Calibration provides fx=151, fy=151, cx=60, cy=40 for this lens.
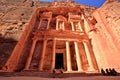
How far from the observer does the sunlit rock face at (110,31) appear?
16.7 feet

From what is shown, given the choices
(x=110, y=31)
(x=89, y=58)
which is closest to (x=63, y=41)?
(x=89, y=58)

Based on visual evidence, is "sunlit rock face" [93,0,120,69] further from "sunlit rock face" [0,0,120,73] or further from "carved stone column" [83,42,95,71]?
"carved stone column" [83,42,95,71]

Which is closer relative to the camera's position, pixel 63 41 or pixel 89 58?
pixel 89 58

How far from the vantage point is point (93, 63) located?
572 cm

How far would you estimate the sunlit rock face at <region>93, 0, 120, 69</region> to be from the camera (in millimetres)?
5086

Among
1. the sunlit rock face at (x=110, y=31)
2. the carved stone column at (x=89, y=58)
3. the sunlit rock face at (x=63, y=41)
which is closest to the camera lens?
the sunlit rock face at (x=63, y=41)

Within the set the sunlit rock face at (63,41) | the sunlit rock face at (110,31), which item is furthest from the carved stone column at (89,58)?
the sunlit rock face at (110,31)

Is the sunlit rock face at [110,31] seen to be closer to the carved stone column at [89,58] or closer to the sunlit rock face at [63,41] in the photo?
the sunlit rock face at [63,41]

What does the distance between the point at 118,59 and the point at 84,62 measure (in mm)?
1529

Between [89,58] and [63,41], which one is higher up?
[63,41]

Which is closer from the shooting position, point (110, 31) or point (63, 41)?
point (110, 31)

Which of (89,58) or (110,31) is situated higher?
(110,31)

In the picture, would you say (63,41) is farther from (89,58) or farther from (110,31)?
(110,31)

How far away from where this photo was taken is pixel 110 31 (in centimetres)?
590
